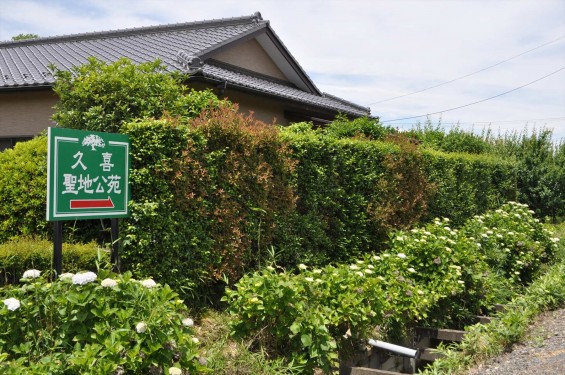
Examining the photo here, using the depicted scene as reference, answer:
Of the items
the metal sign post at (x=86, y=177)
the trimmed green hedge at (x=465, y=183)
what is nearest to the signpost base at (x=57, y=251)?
the metal sign post at (x=86, y=177)

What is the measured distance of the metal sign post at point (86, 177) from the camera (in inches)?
184

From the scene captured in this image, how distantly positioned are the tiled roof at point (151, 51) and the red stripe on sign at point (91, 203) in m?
5.47

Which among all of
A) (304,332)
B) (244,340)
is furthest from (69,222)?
(304,332)

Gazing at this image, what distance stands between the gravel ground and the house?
685 cm

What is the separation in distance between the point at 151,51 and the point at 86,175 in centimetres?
938

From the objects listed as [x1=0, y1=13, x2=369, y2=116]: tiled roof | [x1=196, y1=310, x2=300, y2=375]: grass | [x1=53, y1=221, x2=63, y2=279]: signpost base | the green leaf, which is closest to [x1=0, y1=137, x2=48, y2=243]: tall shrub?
[x1=53, y1=221, x2=63, y2=279]: signpost base

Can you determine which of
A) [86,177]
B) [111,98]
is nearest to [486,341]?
[86,177]

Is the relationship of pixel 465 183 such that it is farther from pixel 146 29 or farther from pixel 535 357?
pixel 146 29

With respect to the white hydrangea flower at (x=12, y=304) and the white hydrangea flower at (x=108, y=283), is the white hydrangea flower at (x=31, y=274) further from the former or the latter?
the white hydrangea flower at (x=108, y=283)

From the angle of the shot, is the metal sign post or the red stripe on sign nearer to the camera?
the metal sign post

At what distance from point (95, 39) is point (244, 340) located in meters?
15.3

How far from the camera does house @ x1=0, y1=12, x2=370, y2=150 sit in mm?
11336

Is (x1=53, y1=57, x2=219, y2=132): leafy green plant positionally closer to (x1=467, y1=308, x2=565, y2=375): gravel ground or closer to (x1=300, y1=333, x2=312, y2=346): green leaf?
(x1=300, y1=333, x2=312, y2=346): green leaf

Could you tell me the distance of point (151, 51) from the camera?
13.6 m
